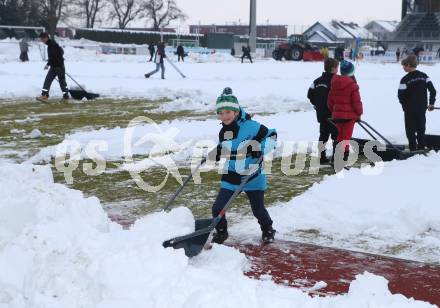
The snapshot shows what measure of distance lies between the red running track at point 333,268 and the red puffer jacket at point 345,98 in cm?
305

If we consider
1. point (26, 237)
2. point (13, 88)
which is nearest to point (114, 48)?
point (13, 88)

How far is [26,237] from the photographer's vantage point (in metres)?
3.88

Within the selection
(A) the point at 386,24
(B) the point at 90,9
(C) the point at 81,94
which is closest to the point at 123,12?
(B) the point at 90,9

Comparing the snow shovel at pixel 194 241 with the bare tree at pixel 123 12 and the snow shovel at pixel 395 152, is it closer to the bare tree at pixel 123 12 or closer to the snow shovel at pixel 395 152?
the snow shovel at pixel 395 152

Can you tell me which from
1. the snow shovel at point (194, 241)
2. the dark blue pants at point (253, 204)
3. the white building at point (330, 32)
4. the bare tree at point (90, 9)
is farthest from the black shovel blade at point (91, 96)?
the white building at point (330, 32)

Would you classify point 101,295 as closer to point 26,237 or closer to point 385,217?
point 26,237

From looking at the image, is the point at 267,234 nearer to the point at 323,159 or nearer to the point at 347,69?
the point at 347,69

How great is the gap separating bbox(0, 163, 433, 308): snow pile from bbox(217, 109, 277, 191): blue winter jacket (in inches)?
37.6

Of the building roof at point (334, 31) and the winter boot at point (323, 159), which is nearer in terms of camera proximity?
the winter boot at point (323, 159)

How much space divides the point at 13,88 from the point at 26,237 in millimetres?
15886

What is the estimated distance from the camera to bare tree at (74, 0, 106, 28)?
81.5 metres

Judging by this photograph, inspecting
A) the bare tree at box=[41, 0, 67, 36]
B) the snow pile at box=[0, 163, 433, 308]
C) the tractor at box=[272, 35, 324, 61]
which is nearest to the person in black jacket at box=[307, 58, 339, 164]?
the snow pile at box=[0, 163, 433, 308]

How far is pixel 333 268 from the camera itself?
4.59 metres

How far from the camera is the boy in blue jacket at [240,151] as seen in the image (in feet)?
16.2
